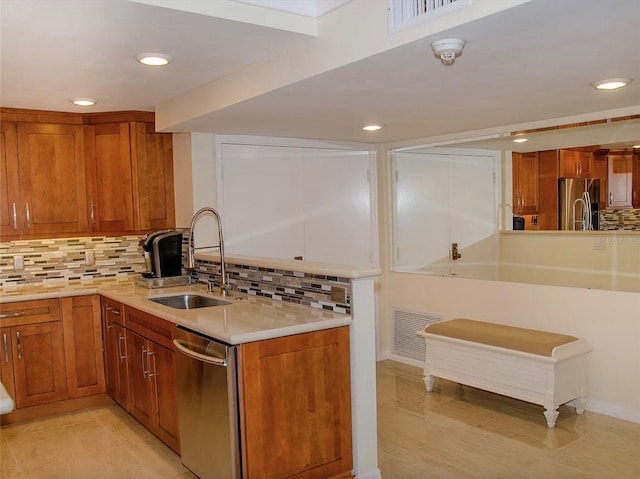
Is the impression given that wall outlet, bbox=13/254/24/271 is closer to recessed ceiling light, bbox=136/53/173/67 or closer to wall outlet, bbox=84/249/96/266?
wall outlet, bbox=84/249/96/266

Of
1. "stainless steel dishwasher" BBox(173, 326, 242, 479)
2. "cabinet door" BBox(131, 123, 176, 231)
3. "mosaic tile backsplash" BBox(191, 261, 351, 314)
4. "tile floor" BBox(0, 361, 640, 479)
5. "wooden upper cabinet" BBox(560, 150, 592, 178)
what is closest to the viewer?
"stainless steel dishwasher" BBox(173, 326, 242, 479)

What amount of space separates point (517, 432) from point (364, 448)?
4.09ft

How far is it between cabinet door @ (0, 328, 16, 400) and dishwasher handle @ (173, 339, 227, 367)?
164cm

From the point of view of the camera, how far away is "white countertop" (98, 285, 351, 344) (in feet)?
8.39

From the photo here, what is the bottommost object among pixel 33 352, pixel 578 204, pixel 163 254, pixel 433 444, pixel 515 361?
pixel 433 444

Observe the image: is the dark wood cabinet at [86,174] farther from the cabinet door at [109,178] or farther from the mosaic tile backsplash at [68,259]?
the mosaic tile backsplash at [68,259]

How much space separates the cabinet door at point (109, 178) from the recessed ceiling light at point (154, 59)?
5.43 ft

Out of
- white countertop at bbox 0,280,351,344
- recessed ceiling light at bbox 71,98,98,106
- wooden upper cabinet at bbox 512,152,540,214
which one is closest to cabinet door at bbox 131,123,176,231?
recessed ceiling light at bbox 71,98,98,106

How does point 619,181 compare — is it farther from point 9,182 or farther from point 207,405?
point 9,182

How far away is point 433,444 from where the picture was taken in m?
3.42

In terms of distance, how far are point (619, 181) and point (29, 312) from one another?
4.17m

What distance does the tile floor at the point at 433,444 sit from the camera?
310 cm

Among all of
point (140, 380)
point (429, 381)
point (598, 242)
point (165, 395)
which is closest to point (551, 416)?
point (429, 381)

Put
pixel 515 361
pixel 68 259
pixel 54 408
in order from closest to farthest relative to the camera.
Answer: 1. pixel 515 361
2. pixel 54 408
3. pixel 68 259
